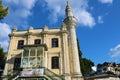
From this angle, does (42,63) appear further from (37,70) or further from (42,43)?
(42,43)

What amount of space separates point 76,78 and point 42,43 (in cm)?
782

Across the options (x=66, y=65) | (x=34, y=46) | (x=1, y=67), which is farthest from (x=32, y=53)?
(x=1, y=67)

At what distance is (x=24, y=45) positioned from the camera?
27578 mm

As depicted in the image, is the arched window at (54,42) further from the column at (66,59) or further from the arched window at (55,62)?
the arched window at (55,62)

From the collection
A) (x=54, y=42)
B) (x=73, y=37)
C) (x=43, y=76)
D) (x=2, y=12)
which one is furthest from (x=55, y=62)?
(x=2, y=12)

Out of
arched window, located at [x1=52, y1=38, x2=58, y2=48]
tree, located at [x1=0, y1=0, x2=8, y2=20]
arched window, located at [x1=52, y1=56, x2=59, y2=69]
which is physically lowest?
arched window, located at [x1=52, y1=56, x2=59, y2=69]

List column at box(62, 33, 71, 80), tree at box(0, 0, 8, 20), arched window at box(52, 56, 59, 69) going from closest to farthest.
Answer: tree at box(0, 0, 8, 20), column at box(62, 33, 71, 80), arched window at box(52, 56, 59, 69)

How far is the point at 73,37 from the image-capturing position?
3020cm

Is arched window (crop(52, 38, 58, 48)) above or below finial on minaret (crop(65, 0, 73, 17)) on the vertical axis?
below

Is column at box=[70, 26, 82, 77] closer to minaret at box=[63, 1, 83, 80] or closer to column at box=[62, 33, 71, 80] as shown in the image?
minaret at box=[63, 1, 83, 80]

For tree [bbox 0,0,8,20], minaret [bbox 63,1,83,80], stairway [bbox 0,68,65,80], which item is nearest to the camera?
tree [bbox 0,0,8,20]

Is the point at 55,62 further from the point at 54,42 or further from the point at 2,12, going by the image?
the point at 2,12

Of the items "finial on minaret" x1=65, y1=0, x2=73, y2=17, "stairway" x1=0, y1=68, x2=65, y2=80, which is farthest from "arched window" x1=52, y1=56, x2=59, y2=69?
"finial on minaret" x1=65, y1=0, x2=73, y2=17

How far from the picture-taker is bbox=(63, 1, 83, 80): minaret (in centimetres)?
2724
